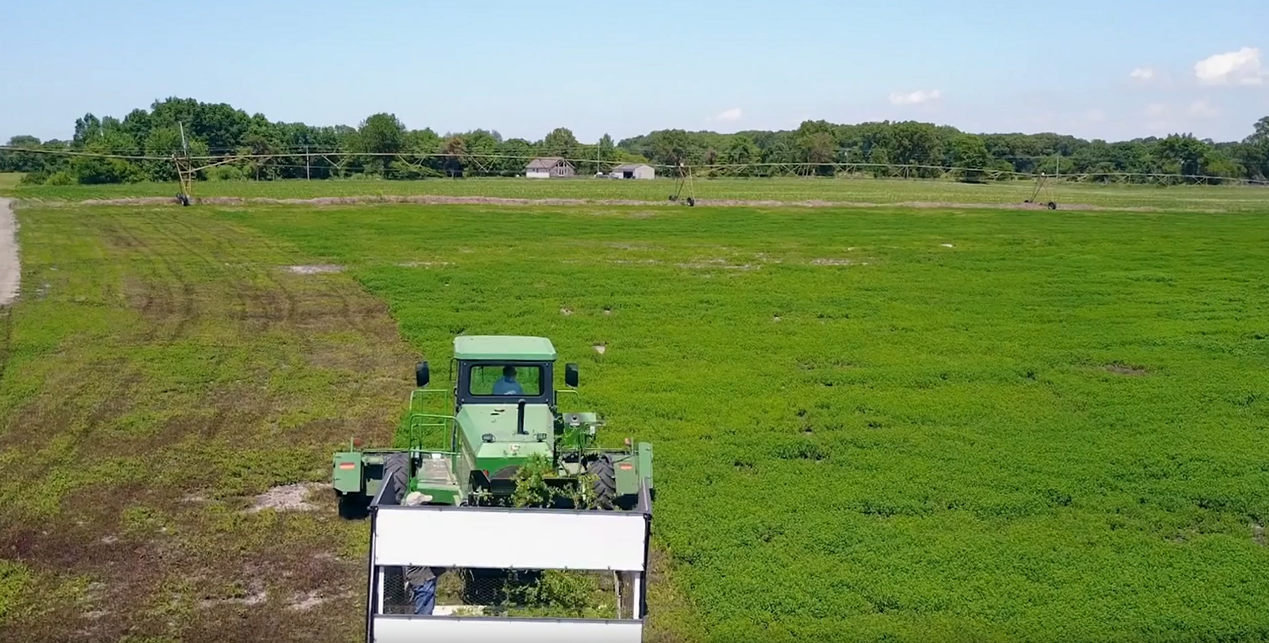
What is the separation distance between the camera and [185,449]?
16.6 m

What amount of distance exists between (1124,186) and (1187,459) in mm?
98460

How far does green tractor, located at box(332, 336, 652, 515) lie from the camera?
37.6 feet

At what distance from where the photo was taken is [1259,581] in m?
12.7

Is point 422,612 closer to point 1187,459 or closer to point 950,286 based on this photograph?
point 1187,459

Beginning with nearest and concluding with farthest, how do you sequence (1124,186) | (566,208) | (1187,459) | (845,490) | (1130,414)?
1. (845,490)
2. (1187,459)
3. (1130,414)
4. (566,208)
5. (1124,186)

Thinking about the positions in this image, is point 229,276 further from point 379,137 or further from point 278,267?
point 379,137

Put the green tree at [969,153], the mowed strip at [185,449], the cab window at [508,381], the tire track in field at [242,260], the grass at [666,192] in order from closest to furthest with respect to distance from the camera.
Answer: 1. the mowed strip at [185,449]
2. the cab window at [508,381]
3. the tire track in field at [242,260]
4. the grass at [666,192]
5. the green tree at [969,153]

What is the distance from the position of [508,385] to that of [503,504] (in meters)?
2.22

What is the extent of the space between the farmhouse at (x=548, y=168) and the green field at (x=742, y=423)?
235 feet

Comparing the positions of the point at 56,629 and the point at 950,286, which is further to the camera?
the point at 950,286

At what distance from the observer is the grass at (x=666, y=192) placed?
2773 inches

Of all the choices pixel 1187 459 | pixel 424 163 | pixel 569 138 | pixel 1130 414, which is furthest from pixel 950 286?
pixel 569 138

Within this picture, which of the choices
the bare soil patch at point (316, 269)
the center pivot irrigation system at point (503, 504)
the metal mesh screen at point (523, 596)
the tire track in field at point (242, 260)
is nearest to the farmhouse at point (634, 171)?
the tire track in field at point (242, 260)

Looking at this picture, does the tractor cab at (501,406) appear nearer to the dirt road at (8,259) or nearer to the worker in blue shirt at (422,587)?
the worker in blue shirt at (422,587)
